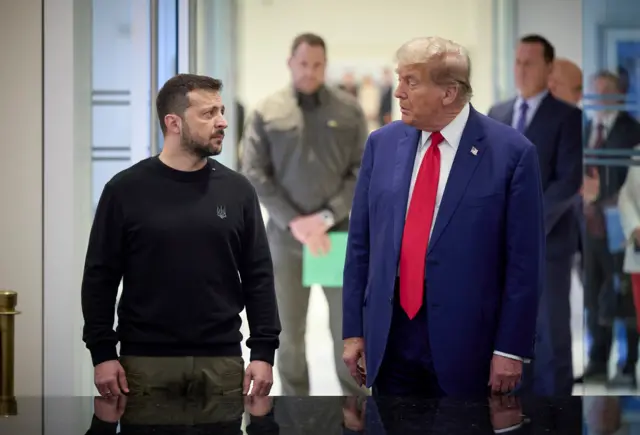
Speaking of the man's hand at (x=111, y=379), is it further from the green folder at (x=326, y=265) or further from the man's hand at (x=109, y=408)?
the green folder at (x=326, y=265)

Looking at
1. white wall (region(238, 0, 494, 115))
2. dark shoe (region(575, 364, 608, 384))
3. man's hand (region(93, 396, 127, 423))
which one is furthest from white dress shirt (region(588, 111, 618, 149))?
man's hand (region(93, 396, 127, 423))

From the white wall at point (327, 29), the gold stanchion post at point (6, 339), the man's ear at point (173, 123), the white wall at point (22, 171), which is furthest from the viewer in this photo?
the white wall at point (327, 29)

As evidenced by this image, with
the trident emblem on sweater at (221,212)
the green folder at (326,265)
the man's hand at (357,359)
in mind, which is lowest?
the man's hand at (357,359)

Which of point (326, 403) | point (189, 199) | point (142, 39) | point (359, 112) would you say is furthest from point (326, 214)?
point (326, 403)

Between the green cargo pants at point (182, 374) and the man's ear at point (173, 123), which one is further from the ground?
the man's ear at point (173, 123)

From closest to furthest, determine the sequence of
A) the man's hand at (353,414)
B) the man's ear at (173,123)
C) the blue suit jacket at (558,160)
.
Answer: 1. the man's hand at (353,414)
2. the man's ear at (173,123)
3. the blue suit jacket at (558,160)

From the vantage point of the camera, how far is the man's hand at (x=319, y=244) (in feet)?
15.2

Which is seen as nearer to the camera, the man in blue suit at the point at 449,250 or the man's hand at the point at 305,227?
the man in blue suit at the point at 449,250

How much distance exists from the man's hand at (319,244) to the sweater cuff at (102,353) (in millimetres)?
1955

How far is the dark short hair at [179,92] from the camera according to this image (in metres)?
2.88

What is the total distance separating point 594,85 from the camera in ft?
14.9

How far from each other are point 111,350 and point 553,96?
2.48 m

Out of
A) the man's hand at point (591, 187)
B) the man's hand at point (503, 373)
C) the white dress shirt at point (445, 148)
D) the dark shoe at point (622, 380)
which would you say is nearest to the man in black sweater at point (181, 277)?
the white dress shirt at point (445, 148)

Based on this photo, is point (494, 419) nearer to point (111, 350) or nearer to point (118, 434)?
point (118, 434)
